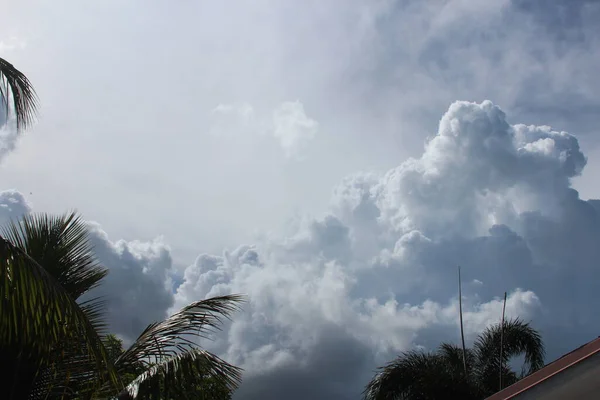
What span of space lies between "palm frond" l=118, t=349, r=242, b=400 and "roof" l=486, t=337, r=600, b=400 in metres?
3.36

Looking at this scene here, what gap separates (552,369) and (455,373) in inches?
413

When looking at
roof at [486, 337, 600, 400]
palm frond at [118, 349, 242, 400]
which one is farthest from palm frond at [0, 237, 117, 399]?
roof at [486, 337, 600, 400]

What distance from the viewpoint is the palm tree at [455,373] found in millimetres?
16578

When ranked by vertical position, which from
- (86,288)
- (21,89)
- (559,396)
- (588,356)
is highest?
(21,89)

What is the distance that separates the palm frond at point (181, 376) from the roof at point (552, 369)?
336 centimetres

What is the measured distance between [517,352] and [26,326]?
1971 cm

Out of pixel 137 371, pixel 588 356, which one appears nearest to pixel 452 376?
pixel 588 356

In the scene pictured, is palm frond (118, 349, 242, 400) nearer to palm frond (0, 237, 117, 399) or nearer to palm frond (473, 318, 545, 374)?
palm frond (0, 237, 117, 399)

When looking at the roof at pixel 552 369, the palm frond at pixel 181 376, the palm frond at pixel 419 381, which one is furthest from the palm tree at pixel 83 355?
the palm frond at pixel 419 381

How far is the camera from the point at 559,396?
6.86 meters

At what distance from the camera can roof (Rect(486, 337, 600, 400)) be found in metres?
6.97

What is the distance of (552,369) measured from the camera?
23.4 ft

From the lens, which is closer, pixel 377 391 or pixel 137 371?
pixel 137 371

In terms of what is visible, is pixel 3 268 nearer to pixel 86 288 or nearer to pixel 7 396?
pixel 7 396
